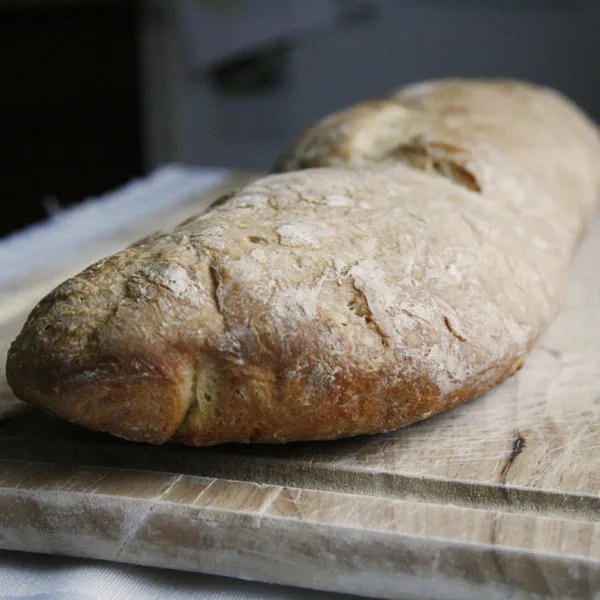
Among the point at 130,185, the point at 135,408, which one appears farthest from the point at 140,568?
the point at 130,185

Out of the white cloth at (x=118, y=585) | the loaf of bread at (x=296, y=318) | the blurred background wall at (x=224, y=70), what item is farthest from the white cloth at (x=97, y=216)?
the blurred background wall at (x=224, y=70)

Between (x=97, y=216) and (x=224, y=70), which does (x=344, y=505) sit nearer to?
(x=97, y=216)

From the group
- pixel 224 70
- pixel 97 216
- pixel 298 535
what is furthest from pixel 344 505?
pixel 224 70

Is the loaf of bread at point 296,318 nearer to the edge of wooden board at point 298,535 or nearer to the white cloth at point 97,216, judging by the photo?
the edge of wooden board at point 298,535

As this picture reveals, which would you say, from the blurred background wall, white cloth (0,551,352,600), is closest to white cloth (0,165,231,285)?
white cloth (0,551,352,600)

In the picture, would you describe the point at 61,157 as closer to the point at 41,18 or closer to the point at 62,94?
the point at 62,94

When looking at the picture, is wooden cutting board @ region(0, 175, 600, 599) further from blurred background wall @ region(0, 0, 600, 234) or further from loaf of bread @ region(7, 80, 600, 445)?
blurred background wall @ region(0, 0, 600, 234)
